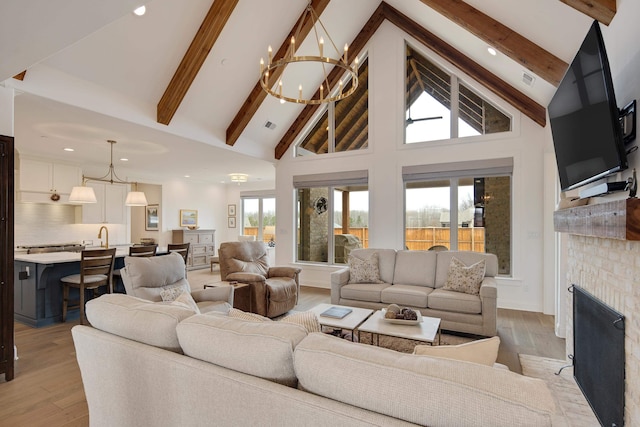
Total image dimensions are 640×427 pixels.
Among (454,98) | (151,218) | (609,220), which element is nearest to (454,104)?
(454,98)

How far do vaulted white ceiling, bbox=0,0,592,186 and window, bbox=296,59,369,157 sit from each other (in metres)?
0.65

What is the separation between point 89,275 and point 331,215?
3.99 meters

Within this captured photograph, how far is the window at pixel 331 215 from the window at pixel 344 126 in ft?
1.89

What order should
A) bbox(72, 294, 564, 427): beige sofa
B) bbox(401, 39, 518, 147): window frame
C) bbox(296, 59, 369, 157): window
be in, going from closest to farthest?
bbox(72, 294, 564, 427): beige sofa < bbox(401, 39, 518, 147): window frame < bbox(296, 59, 369, 157): window

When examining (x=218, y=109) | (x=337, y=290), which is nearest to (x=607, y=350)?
(x=337, y=290)

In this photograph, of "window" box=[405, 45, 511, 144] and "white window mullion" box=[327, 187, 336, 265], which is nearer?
"window" box=[405, 45, 511, 144]

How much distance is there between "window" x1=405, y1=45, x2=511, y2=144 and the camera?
5.21 meters

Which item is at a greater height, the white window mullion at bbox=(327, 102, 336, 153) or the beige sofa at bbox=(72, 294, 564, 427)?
the white window mullion at bbox=(327, 102, 336, 153)

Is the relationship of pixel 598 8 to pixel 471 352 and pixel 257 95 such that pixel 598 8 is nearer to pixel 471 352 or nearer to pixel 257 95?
pixel 471 352

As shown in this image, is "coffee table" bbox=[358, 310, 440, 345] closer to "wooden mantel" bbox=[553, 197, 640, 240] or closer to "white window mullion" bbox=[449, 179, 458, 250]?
"wooden mantel" bbox=[553, 197, 640, 240]

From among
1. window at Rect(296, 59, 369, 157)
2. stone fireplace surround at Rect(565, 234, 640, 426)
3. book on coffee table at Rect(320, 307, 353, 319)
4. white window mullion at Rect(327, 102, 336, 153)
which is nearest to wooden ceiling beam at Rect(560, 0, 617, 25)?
stone fireplace surround at Rect(565, 234, 640, 426)

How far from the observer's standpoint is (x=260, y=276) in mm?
4137

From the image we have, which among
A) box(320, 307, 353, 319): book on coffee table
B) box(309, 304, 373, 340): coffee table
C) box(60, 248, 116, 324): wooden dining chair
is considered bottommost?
box(309, 304, 373, 340): coffee table

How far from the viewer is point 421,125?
18.6 feet
